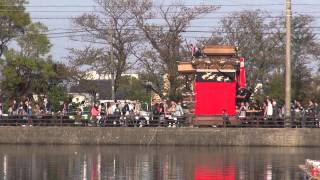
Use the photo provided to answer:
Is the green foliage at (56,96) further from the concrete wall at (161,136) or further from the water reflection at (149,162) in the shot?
the water reflection at (149,162)

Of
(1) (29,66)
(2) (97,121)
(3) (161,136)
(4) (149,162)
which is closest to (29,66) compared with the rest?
(1) (29,66)

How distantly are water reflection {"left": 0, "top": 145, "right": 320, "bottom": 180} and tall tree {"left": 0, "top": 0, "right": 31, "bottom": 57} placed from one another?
21.6 meters

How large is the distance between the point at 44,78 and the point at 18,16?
4387 mm

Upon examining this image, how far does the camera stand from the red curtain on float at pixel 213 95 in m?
39.9

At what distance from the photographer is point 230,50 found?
40.5 m

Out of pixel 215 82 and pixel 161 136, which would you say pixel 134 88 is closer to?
pixel 215 82

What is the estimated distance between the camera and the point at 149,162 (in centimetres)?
2636

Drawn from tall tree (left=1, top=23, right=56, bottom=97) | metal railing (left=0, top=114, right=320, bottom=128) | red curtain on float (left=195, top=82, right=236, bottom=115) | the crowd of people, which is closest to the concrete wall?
metal railing (left=0, top=114, right=320, bottom=128)

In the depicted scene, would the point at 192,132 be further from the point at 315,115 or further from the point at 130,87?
the point at 130,87

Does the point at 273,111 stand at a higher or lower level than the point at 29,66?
lower

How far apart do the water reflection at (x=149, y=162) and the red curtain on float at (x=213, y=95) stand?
5.34 m

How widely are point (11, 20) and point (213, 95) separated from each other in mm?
21183

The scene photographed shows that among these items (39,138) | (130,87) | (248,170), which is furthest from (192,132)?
(130,87)

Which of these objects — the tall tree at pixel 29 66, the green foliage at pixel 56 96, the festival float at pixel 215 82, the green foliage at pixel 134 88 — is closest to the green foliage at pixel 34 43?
the tall tree at pixel 29 66
